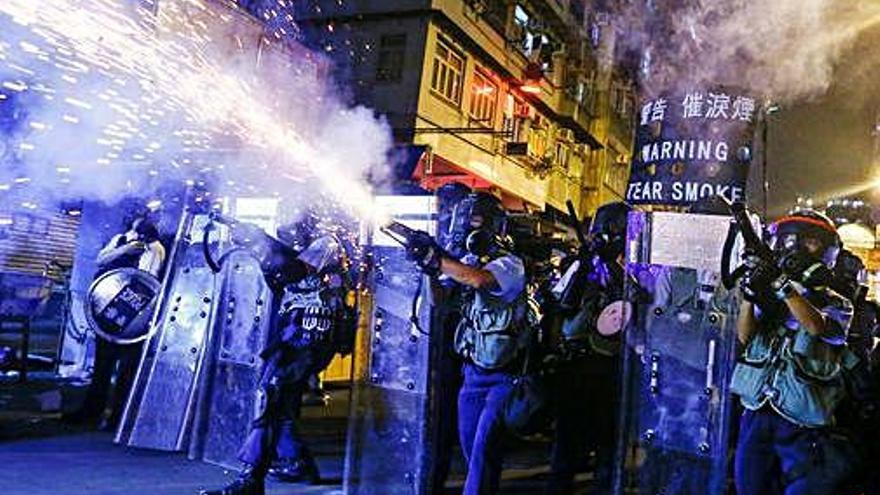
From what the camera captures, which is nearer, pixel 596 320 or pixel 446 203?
pixel 446 203

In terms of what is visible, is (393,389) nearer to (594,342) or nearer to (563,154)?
(594,342)

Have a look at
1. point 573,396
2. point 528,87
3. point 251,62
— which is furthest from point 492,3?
point 573,396

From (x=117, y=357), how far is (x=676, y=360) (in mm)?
5506

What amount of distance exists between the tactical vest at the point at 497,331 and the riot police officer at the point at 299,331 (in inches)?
56.5

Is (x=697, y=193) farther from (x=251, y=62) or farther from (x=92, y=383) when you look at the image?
(x=251, y=62)

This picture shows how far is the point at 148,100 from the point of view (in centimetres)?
982

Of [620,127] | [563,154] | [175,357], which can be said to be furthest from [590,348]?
[620,127]

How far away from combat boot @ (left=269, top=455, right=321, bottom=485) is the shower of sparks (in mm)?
2096

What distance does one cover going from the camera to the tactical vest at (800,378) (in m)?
3.90

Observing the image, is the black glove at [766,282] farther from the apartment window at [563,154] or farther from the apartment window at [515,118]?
the apartment window at [563,154]

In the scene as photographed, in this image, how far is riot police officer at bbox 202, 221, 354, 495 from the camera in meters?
5.66

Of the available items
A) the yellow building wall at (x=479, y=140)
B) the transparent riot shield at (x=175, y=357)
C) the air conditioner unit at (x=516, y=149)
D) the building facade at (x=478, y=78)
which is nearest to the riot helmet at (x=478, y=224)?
the transparent riot shield at (x=175, y=357)

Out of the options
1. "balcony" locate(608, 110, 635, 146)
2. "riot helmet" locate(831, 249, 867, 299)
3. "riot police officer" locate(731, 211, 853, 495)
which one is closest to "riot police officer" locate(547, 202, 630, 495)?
"riot helmet" locate(831, 249, 867, 299)

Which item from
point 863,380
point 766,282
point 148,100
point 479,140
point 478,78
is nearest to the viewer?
point 766,282
